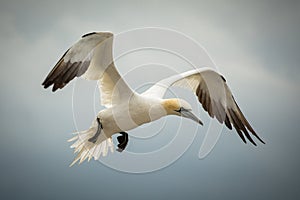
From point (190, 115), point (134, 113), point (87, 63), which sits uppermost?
point (190, 115)

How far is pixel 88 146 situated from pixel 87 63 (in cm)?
151

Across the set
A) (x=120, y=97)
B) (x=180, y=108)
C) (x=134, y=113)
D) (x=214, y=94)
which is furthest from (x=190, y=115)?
(x=214, y=94)

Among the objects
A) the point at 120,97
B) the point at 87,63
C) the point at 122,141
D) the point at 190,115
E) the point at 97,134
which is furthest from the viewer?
the point at 122,141

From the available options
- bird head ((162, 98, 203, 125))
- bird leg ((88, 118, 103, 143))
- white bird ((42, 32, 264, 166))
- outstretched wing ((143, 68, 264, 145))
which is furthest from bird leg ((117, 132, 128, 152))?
bird head ((162, 98, 203, 125))

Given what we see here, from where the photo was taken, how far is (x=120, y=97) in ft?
20.8

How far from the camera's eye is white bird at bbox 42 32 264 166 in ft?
19.2

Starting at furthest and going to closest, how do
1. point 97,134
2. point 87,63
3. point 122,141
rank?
point 122,141 < point 97,134 < point 87,63

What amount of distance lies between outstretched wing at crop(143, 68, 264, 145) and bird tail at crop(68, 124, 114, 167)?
1.01 m

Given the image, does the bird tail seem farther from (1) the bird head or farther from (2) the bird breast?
(1) the bird head

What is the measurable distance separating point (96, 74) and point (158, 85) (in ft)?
3.39

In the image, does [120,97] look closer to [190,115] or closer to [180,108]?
[180,108]

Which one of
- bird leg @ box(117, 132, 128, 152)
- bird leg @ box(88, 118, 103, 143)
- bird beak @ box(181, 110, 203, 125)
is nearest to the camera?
bird beak @ box(181, 110, 203, 125)

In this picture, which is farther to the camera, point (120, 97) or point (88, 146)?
point (88, 146)

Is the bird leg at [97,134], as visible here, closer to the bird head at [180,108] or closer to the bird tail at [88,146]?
the bird tail at [88,146]
